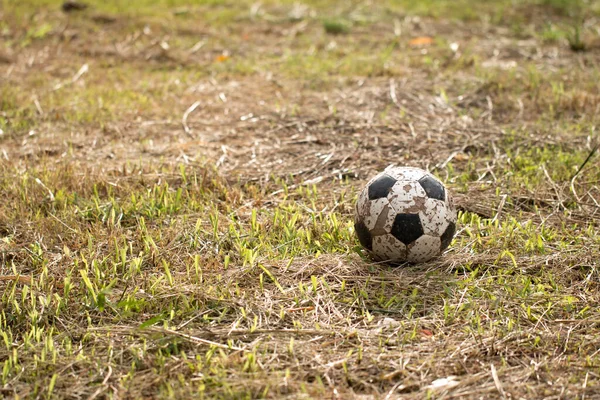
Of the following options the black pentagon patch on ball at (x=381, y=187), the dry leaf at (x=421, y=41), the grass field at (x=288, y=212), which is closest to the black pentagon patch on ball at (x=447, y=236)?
the grass field at (x=288, y=212)

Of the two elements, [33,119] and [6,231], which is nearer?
[6,231]

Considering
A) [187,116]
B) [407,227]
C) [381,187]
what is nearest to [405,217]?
[407,227]

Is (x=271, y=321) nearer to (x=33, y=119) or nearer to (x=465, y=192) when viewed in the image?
(x=465, y=192)

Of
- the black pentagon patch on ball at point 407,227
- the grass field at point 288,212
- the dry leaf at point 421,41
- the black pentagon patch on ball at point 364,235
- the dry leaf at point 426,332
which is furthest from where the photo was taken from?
the dry leaf at point 421,41

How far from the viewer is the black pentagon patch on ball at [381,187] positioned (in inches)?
155

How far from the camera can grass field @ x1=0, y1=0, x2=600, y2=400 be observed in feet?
10.5

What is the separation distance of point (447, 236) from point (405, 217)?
269mm

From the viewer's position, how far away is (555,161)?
5445mm

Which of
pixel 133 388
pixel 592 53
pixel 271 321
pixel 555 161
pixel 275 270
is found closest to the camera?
pixel 133 388

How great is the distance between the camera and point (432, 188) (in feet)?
12.9

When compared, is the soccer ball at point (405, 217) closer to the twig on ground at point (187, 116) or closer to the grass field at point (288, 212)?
the grass field at point (288, 212)

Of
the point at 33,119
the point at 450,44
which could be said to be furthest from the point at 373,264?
the point at 450,44

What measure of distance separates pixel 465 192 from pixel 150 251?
2121 millimetres

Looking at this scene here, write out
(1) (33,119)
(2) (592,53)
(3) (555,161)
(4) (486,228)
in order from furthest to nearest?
1. (2) (592,53)
2. (1) (33,119)
3. (3) (555,161)
4. (4) (486,228)
